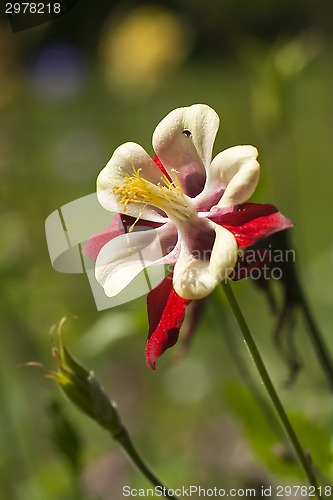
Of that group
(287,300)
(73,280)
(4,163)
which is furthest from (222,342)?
(287,300)

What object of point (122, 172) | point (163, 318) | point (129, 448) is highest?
point (122, 172)

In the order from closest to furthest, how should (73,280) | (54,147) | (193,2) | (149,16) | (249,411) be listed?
(249,411), (73,280), (149,16), (54,147), (193,2)

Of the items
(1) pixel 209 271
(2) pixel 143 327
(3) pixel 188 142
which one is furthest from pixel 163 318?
(2) pixel 143 327

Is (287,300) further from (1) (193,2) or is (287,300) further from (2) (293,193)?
(1) (193,2)

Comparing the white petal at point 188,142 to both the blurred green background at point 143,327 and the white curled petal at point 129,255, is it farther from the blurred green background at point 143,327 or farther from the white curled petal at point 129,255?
the blurred green background at point 143,327

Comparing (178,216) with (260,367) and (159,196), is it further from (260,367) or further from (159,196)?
(260,367)

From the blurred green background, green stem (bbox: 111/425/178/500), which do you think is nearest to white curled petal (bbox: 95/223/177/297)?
green stem (bbox: 111/425/178/500)

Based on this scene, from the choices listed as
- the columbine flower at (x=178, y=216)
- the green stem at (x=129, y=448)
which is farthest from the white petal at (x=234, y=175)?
the green stem at (x=129, y=448)
